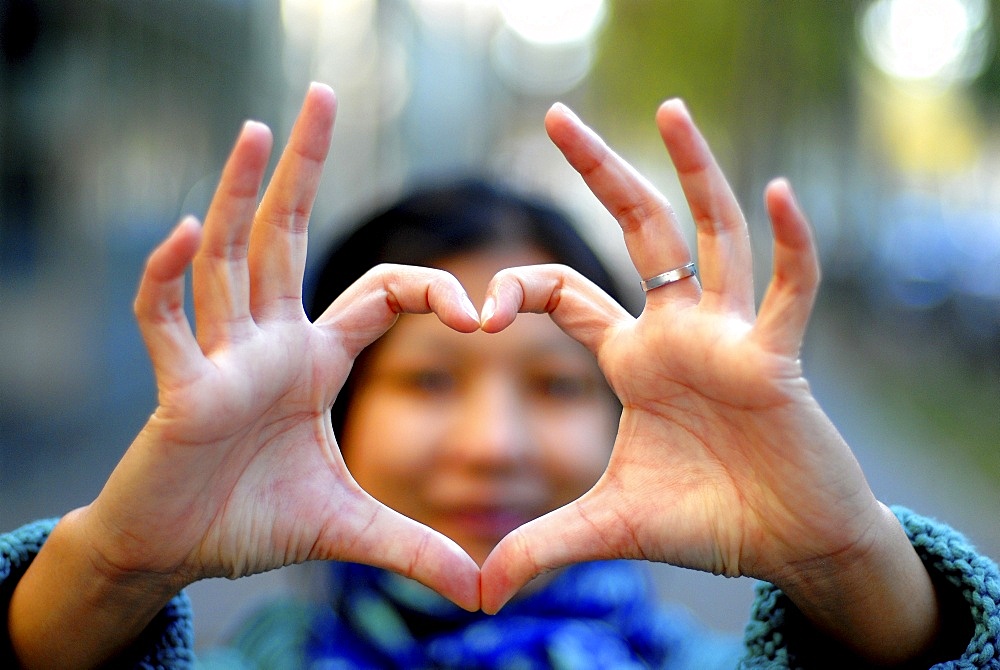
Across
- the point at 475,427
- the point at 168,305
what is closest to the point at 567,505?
the point at 475,427

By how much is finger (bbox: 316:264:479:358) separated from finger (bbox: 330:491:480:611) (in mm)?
217

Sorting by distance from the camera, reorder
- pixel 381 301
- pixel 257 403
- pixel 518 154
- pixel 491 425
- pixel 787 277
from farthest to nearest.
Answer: pixel 518 154 < pixel 491 425 < pixel 381 301 < pixel 257 403 < pixel 787 277

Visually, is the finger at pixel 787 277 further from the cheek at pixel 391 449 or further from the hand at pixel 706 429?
the cheek at pixel 391 449

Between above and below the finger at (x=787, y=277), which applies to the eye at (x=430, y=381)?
below

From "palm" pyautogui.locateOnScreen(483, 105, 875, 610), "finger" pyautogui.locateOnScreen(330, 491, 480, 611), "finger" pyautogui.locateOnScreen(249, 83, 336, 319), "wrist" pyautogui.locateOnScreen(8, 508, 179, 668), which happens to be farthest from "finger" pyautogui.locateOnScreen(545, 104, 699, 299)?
"wrist" pyautogui.locateOnScreen(8, 508, 179, 668)

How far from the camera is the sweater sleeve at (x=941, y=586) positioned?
1.05m

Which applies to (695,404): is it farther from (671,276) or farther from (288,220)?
(288,220)

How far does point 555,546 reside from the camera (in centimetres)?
110

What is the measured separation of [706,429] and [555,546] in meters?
0.23

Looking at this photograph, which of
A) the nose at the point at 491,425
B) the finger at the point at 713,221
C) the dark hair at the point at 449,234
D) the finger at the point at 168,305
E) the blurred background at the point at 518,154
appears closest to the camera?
the finger at the point at 168,305

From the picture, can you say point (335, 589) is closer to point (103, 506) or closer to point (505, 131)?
point (103, 506)

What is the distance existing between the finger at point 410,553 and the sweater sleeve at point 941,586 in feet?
1.22

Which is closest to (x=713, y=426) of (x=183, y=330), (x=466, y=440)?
(x=466, y=440)

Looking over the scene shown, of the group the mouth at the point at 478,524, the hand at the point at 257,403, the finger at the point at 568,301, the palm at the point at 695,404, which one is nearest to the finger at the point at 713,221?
the palm at the point at 695,404
